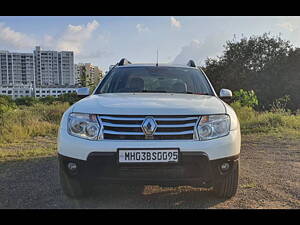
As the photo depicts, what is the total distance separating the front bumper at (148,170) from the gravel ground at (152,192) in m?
0.49

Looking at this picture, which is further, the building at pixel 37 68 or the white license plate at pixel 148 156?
the building at pixel 37 68

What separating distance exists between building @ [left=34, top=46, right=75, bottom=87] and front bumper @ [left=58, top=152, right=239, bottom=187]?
2348 inches

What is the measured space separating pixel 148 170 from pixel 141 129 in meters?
0.38

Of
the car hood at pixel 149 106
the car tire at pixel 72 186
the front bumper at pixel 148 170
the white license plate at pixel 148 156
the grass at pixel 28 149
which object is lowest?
the grass at pixel 28 149

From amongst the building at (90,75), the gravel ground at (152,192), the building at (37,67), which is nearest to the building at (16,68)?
the building at (37,67)

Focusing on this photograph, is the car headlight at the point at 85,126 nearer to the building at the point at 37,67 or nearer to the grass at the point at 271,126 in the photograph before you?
the grass at the point at 271,126

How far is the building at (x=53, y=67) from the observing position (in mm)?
61094

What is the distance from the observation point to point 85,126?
2.91 meters

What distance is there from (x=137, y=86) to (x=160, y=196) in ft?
4.86

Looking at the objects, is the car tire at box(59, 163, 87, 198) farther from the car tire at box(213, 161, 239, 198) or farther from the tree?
the tree

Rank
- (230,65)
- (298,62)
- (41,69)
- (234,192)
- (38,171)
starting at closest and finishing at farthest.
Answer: (234,192) → (38,171) → (298,62) → (230,65) → (41,69)
